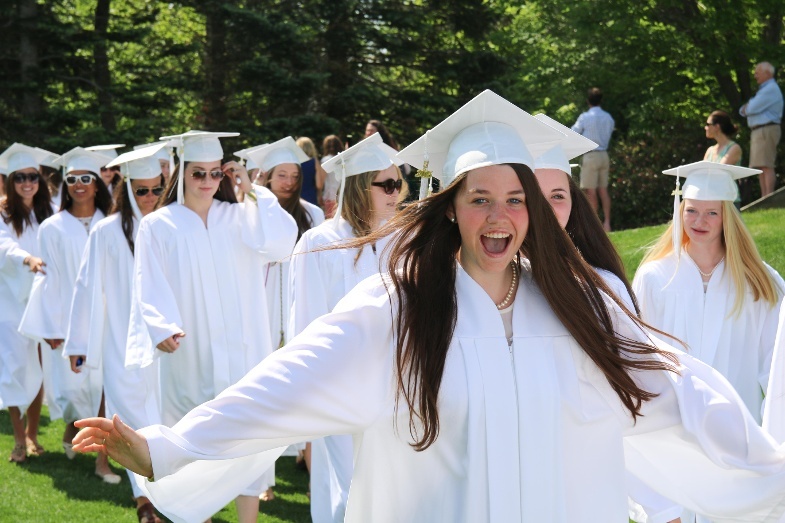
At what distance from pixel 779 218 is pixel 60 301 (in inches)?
355

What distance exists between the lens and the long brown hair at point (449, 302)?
13.2ft

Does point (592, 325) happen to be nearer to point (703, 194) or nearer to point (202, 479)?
point (202, 479)

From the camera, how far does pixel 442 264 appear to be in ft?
13.9

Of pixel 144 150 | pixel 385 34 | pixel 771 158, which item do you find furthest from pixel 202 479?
pixel 385 34

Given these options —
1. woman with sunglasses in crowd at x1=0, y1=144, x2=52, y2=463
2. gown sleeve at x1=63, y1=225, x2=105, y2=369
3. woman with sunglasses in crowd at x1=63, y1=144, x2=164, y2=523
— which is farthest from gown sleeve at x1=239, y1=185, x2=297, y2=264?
woman with sunglasses in crowd at x1=0, y1=144, x2=52, y2=463

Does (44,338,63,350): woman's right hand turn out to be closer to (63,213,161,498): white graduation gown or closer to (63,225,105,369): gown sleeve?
(63,225,105,369): gown sleeve

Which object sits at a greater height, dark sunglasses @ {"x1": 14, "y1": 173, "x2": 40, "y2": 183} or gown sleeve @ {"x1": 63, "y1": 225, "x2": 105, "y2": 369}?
dark sunglasses @ {"x1": 14, "y1": 173, "x2": 40, "y2": 183}

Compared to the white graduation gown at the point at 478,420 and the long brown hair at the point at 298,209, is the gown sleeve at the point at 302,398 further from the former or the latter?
the long brown hair at the point at 298,209

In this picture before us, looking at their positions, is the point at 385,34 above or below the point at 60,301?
above

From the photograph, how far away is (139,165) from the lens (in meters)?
9.17

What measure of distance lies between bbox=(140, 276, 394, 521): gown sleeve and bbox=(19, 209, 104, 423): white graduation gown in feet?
22.4

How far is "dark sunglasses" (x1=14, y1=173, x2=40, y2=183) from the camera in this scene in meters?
11.7

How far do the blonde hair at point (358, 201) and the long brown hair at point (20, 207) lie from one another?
4.98 metres

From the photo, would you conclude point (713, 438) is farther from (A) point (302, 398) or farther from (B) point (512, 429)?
(A) point (302, 398)
